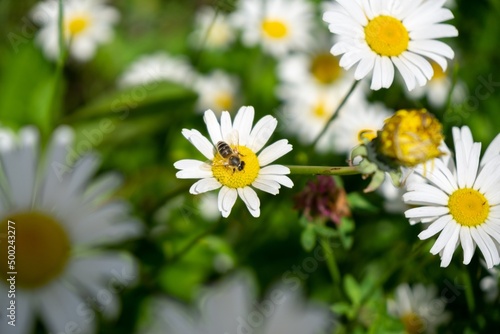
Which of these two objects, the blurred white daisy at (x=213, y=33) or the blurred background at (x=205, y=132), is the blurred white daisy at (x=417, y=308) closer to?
the blurred background at (x=205, y=132)

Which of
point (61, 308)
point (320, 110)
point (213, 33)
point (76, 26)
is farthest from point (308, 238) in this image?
point (76, 26)

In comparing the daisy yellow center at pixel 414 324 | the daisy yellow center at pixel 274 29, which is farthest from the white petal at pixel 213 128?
the daisy yellow center at pixel 274 29

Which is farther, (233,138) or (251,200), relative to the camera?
(233,138)

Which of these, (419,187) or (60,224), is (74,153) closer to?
(60,224)

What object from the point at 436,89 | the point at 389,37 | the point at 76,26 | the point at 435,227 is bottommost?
the point at 436,89

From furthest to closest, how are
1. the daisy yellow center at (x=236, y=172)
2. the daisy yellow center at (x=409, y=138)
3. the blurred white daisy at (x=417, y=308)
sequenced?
the blurred white daisy at (x=417, y=308), the daisy yellow center at (x=236, y=172), the daisy yellow center at (x=409, y=138)

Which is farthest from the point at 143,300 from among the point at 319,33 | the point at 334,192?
the point at 319,33

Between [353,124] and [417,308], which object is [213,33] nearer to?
[353,124]
